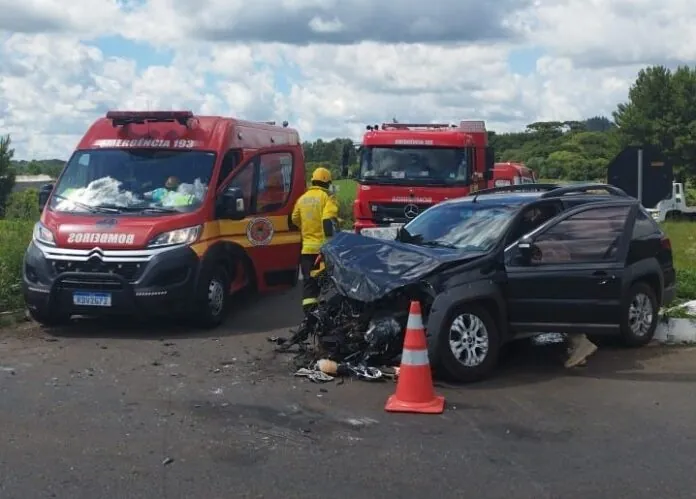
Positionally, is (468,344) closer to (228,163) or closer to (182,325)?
(182,325)

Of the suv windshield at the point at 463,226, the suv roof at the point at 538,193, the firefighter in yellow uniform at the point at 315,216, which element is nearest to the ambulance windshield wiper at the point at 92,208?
the firefighter in yellow uniform at the point at 315,216

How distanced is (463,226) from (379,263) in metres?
1.18

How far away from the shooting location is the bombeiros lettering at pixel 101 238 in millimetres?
10227

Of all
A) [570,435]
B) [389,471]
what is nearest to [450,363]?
[570,435]

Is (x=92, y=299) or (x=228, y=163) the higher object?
(x=228, y=163)

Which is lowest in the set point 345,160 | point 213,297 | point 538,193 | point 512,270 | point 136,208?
point 213,297

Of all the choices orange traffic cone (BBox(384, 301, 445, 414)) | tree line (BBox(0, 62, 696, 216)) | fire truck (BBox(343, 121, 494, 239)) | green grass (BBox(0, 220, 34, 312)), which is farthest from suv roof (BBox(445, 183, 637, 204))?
tree line (BBox(0, 62, 696, 216))

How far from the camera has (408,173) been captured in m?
17.1

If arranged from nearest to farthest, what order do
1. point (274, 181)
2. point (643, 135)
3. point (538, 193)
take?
1. point (538, 193)
2. point (274, 181)
3. point (643, 135)

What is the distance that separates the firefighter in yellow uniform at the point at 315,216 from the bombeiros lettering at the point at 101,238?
2.12 metres

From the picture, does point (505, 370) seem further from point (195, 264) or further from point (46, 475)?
point (46, 475)

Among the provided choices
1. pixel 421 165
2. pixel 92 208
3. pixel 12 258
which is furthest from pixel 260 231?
pixel 421 165

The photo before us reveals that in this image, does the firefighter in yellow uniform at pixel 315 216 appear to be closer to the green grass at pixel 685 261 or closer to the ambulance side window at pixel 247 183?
the ambulance side window at pixel 247 183

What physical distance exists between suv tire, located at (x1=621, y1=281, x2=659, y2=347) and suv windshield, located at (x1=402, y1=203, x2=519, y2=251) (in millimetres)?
1484
